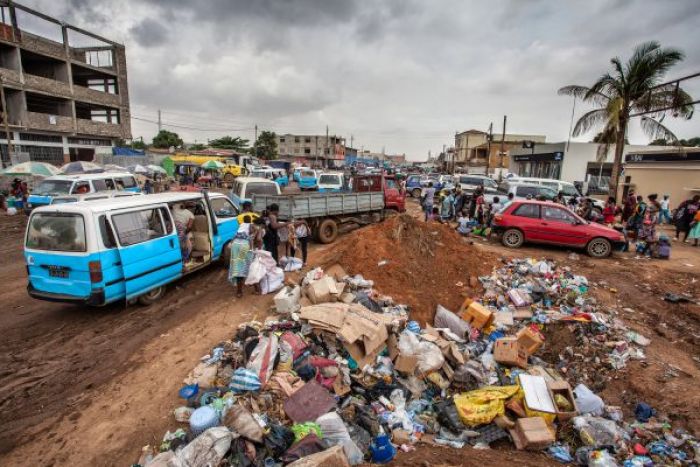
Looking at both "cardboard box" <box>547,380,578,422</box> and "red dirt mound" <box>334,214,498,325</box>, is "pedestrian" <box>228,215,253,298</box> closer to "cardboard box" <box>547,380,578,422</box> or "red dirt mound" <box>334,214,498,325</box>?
"red dirt mound" <box>334,214,498,325</box>

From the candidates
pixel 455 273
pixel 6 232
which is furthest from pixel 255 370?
pixel 6 232

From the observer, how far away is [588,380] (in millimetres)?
5484

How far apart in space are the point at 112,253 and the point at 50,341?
1572 mm

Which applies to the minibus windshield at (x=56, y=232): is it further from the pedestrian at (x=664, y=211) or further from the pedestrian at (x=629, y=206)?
the pedestrian at (x=664, y=211)

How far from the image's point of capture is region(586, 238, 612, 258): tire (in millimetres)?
10695

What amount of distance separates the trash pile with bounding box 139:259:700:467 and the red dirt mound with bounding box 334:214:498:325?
779 millimetres

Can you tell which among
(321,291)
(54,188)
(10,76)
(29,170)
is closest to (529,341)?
(321,291)

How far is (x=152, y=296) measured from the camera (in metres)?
6.69

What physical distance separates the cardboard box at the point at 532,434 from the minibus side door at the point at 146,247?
5900mm

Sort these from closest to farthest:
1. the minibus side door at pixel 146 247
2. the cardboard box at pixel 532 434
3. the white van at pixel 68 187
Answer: the cardboard box at pixel 532 434
the minibus side door at pixel 146 247
the white van at pixel 68 187

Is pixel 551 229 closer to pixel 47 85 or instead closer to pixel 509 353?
pixel 509 353

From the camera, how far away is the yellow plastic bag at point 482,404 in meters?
4.35

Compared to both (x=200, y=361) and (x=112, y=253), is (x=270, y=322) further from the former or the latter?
(x=112, y=253)

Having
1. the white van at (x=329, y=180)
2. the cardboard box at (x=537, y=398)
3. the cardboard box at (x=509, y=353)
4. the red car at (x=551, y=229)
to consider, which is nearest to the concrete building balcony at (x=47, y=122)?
the white van at (x=329, y=180)
